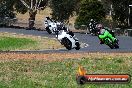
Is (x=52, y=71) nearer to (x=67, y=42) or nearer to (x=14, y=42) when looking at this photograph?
(x=67, y=42)

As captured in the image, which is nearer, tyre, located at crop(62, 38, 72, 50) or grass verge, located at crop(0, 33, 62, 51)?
tyre, located at crop(62, 38, 72, 50)

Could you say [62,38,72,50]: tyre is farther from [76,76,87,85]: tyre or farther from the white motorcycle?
[76,76,87,85]: tyre

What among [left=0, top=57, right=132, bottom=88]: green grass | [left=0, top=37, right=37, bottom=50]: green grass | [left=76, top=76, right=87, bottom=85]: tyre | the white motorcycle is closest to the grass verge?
[left=0, top=37, right=37, bottom=50]: green grass

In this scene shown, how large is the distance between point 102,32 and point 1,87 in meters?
17.9

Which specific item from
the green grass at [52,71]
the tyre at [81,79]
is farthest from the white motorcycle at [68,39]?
the tyre at [81,79]

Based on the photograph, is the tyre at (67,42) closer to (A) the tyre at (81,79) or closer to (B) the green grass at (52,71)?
(B) the green grass at (52,71)

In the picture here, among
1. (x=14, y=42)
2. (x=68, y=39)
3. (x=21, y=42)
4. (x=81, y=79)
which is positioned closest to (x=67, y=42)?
(x=68, y=39)

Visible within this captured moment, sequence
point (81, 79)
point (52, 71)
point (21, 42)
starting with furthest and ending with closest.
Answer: point (21, 42) → point (52, 71) → point (81, 79)

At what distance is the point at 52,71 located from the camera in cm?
1395

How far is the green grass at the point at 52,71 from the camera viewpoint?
11.1 metres

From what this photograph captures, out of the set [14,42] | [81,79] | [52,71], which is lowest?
[14,42]

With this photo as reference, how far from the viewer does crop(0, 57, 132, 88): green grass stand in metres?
11.1

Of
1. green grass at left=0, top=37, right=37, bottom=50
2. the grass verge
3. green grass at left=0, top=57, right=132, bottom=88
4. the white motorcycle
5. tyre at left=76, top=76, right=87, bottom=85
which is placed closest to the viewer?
tyre at left=76, top=76, right=87, bottom=85

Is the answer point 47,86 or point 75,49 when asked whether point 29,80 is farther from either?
point 75,49
